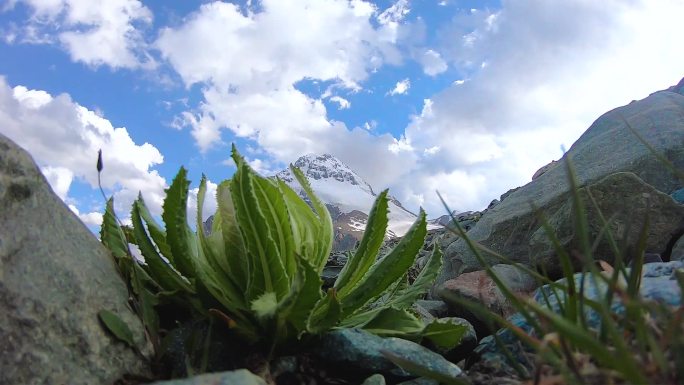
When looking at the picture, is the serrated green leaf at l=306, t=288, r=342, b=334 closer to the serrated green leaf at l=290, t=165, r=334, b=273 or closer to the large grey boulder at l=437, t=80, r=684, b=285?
the serrated green leaf at l=290, t=165, r=334, b=273

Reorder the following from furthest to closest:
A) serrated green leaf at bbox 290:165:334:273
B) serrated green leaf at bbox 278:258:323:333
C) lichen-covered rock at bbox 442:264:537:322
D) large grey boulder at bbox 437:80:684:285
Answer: large grey boulder at bbox 437:80:684:285 → lichen-covered rock at bbox 442:264:537:322 → serrated green leaf at bbox 290:165:334:273 → serrated green leaf at bbox 278:258:323:333

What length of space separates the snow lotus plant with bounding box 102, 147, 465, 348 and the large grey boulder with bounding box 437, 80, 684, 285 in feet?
8.93

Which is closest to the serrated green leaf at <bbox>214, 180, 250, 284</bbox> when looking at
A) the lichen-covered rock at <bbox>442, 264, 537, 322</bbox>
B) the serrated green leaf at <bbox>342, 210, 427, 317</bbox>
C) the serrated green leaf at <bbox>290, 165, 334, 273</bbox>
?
the serrated green leaf at <bbox>290, 165, 334, 273</bbox>

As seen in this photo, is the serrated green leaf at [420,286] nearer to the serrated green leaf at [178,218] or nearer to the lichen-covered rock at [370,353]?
the lichen-covered rock at [370,353]

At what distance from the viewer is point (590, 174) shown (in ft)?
20.0

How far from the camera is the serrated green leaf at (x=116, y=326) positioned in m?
2.22

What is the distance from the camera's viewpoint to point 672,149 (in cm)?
604

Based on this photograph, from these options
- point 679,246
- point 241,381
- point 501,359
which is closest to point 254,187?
point 241,381

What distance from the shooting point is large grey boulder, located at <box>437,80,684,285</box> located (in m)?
5.82

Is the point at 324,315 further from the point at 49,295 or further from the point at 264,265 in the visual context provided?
the point at 49,295

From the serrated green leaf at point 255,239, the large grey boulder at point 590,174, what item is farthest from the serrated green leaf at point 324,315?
the large grey boulder at point 590,174

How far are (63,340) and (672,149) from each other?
241 inches

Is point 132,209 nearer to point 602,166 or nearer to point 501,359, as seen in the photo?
point 501,359

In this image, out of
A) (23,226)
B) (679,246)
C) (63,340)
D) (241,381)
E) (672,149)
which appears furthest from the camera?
(672,149)
